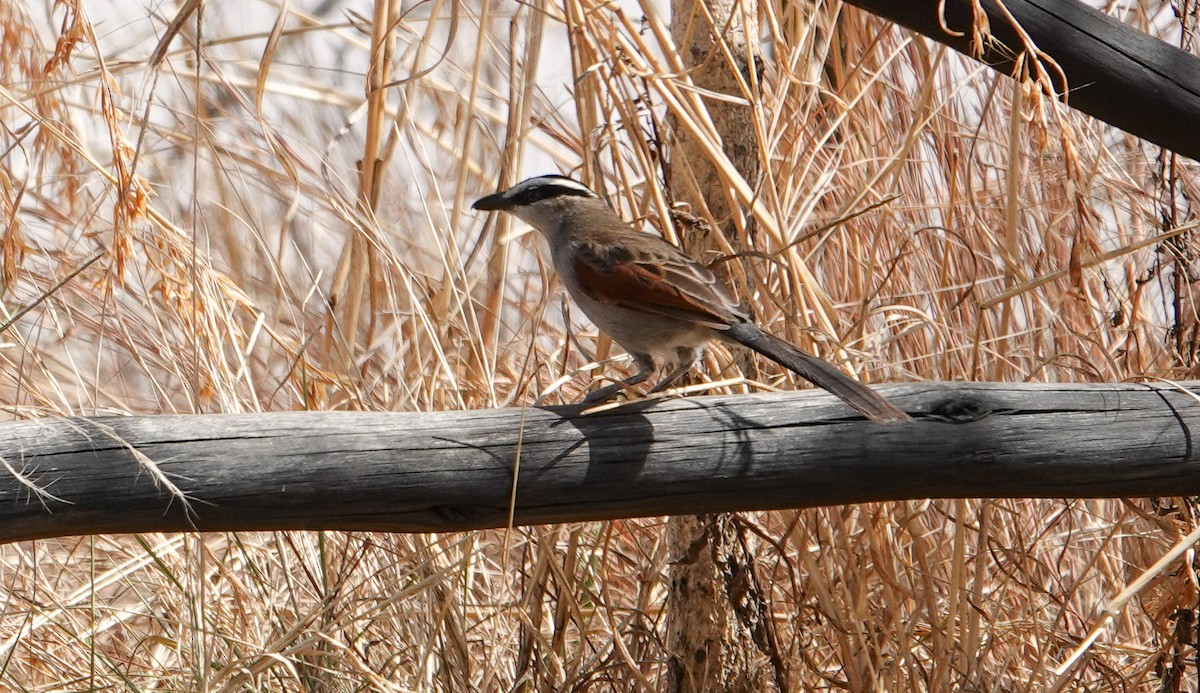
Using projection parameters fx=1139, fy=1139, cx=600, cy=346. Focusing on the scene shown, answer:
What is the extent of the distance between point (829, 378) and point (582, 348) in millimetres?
1260

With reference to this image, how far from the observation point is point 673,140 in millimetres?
2900

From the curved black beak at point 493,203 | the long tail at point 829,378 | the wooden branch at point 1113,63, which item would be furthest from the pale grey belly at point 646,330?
the wooden branch at point 1113,63

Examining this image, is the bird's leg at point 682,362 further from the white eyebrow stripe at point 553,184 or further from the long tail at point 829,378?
the white eyebrow stripe at point 553,184

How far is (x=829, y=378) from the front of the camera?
76.0 inches

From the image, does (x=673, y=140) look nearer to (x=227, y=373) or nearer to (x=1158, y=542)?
(x=227, y=373)

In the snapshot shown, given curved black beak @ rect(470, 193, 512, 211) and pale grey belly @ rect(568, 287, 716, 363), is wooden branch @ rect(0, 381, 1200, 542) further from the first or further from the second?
curved black beak @ rect(470, 193, 512, 211)

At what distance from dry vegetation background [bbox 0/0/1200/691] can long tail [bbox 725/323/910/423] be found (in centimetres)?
49

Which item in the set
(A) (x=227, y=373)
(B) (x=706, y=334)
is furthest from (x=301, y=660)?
(B) (x=706, y=334)

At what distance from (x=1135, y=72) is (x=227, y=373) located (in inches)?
87.0

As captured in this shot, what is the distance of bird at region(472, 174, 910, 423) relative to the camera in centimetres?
233

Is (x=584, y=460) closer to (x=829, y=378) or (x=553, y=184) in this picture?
(x=829, y=378)

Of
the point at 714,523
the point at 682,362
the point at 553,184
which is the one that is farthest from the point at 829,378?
the point at 553,184

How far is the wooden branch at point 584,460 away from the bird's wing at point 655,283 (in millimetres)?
372

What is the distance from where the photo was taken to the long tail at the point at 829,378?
1.85 meters
